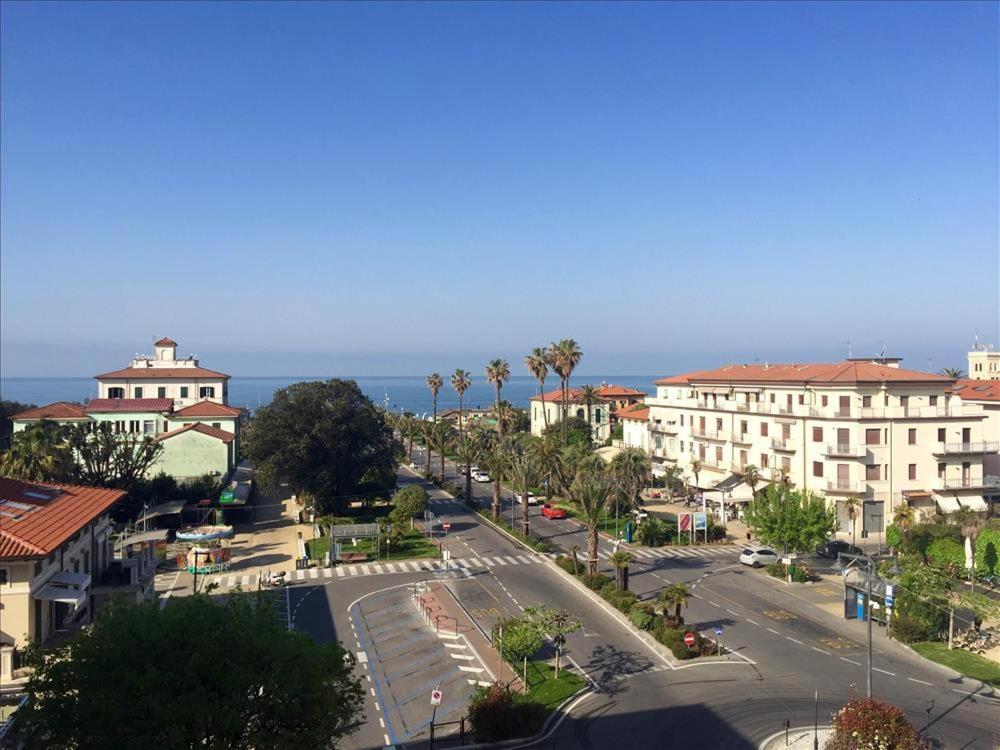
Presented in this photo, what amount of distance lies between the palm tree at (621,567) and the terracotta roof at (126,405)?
6237 centimetres

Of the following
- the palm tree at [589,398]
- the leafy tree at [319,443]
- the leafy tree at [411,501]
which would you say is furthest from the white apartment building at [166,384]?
the palm tree at [589,398]

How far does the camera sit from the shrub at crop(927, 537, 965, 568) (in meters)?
45.0

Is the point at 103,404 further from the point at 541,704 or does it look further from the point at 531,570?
the point at 541,704

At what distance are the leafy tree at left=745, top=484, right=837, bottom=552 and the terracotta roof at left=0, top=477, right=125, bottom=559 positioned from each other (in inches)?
1456

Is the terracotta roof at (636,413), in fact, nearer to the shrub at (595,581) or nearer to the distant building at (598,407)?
the distant building at (598,407)

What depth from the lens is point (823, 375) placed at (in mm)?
63312

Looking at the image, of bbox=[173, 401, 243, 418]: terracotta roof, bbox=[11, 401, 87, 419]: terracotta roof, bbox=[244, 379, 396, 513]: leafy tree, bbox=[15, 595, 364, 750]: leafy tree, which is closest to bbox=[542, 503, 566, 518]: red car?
bbox=[244, 379, 396, 513]: leafy tree

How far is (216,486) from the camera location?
2712 inches

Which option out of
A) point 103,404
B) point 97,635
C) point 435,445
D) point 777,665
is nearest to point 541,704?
point 777,665

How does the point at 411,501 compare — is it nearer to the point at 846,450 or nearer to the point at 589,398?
the point at 846,450

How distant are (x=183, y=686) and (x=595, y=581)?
3102cm

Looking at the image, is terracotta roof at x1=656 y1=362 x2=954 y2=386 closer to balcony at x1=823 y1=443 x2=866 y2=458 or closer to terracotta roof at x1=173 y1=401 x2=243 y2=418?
balcony at x1=823 y1=443 x2=866 y2=458

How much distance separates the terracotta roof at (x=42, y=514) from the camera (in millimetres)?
28672

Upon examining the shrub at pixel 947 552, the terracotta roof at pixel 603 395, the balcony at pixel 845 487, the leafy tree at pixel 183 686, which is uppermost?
the terracotta roof at pixel 603 395
